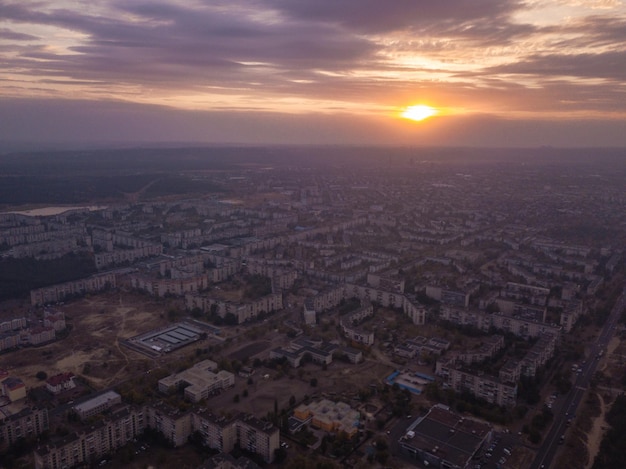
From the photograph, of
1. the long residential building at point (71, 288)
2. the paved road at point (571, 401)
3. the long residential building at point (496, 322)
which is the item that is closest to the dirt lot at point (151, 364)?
the long residential building at point (71, 288)

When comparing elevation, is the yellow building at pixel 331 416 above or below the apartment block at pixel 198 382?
below

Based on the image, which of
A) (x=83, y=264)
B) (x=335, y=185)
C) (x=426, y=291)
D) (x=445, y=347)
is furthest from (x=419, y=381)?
(x=335, y=185)

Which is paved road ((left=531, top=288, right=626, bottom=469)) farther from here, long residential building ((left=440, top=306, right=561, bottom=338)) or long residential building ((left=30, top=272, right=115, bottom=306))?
long residential building ((left=30, top=272, right=115, bottom=306))

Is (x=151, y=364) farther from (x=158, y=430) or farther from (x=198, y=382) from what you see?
(x=158, y=430)

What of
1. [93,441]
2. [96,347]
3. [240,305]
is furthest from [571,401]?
[96,347]

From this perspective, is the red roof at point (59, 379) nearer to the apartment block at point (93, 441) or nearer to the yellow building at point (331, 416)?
the apartment block at point (93, 441)

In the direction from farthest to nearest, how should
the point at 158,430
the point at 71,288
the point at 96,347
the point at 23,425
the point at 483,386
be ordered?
1. the point at 71,288
2. the point at 96,347
3. the point at 483,386
4. the point at 158,430
5. the point at 23,425

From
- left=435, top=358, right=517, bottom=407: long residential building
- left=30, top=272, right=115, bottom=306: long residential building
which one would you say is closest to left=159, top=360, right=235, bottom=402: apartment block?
left=435, top=358, right=517, bottom=407: long residential building

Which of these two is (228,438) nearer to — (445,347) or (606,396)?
(445,347)
